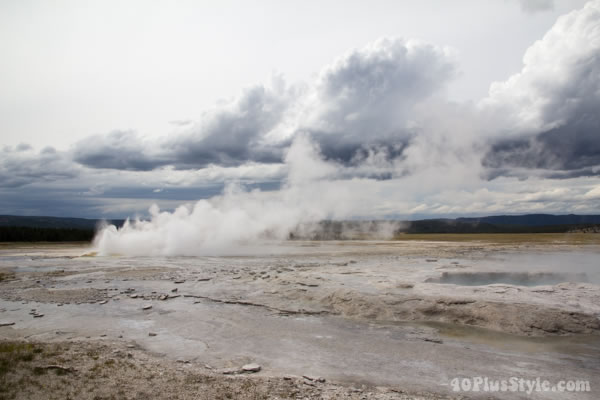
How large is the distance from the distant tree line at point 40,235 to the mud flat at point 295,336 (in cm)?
6412

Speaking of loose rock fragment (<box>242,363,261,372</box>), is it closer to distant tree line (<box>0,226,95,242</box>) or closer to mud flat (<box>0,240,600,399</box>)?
mud flat (<box>0,240,600,399</box>)

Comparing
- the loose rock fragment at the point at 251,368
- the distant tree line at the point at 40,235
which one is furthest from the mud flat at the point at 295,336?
the distant tree line at the point at 40,235

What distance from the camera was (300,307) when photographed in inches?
637

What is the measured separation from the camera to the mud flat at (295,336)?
8.22 m

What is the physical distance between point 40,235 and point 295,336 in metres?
83.4

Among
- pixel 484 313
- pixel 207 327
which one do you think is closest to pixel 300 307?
pixel 207 327

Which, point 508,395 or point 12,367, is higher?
point 12,367

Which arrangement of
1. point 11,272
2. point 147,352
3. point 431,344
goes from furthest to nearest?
point 11,272, point 431,344, point 147,352

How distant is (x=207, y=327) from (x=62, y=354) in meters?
4.62

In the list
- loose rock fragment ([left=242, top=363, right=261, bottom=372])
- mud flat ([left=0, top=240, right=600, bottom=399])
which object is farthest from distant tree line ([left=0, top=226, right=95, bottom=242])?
loose rock fragment ([left=242, top=363, right=261, bottom=372])

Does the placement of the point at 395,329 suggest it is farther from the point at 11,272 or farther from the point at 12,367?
the point at 11,272

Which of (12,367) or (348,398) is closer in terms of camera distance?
(348,398)

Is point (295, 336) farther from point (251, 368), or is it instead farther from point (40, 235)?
point (40, 235)

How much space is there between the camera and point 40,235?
252ft
